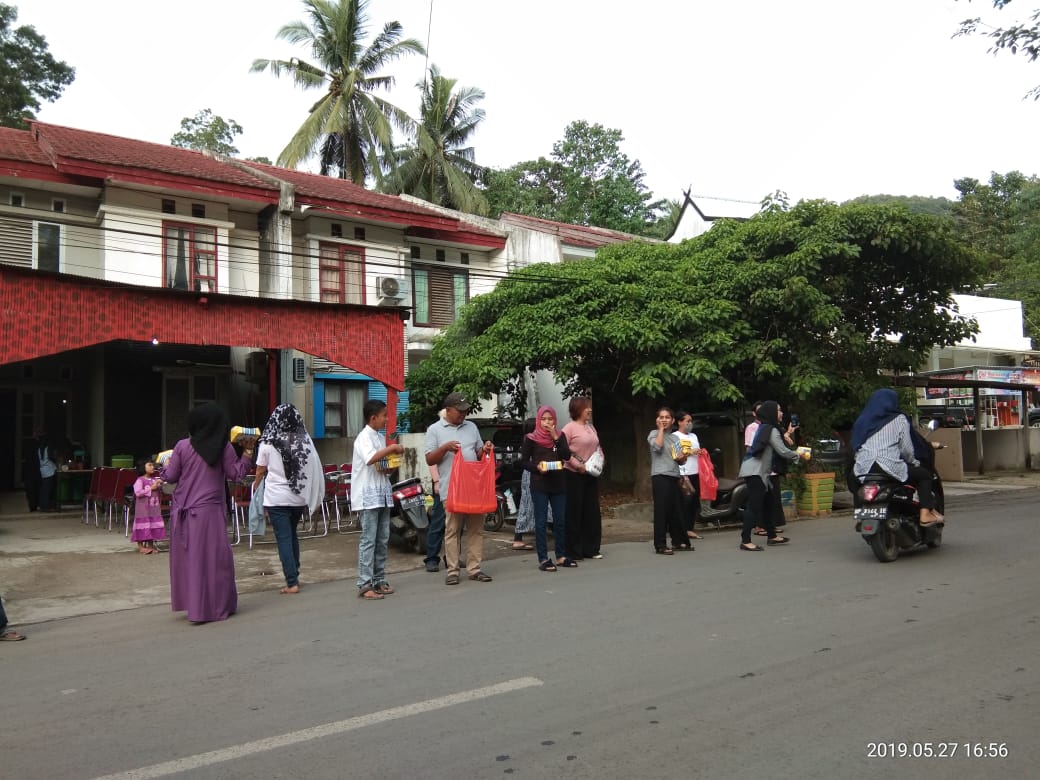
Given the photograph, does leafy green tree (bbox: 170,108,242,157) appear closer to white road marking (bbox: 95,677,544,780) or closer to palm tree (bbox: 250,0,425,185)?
palm tree (bbox: 250,0,425,185)

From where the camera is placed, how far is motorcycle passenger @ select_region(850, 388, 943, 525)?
A: 8352 millimetres

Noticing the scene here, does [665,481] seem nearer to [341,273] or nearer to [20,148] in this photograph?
[341,273]

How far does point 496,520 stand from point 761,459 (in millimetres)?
4415

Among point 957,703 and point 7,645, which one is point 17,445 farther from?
point 957,703

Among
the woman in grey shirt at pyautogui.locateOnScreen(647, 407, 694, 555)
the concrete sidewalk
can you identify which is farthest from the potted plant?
the woman in grey shirt at pyautogui.locateOnScreen(647, 407, 694, 555)

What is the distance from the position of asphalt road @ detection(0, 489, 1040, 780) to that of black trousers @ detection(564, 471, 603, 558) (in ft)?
4.57

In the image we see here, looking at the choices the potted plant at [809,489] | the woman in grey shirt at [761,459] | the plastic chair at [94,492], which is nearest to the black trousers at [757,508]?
the woman in grey shirt at [761,459]

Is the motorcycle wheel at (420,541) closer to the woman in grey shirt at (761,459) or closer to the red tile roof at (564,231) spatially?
the woman in grey shirt at (761,459)

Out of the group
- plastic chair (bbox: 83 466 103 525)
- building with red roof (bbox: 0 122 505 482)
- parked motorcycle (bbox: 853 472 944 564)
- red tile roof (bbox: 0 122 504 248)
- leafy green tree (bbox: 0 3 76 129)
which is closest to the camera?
parked motorcycle (bbox: 853 472 944 564)

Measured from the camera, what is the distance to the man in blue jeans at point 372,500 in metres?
7.61

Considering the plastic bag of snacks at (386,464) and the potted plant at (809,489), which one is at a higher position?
the plastic bag of snacks at (386,464)

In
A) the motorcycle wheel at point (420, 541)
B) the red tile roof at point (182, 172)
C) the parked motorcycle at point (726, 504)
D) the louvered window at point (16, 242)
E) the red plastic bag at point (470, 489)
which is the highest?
the red tile roof at point (182, 172)

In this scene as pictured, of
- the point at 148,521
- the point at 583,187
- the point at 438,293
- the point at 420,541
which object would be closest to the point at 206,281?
the point at 438,293

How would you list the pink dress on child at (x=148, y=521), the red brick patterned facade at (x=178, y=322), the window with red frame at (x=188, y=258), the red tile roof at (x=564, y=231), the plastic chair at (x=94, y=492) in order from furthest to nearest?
the red tile roof at (x=564, y=231) < the window with red frame at (x=188, y=258) < the plastic chair at (x=94, y=492) < the red brick patterned facade at (x=178, y=322) < the pink dress on child at (x=148, y=521)
